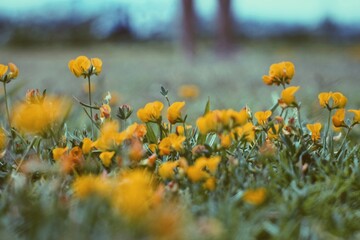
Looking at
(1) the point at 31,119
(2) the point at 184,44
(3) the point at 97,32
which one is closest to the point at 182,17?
(2) the point at 184,44

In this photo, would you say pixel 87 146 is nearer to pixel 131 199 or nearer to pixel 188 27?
pixel 131 199

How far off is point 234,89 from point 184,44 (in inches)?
93.1

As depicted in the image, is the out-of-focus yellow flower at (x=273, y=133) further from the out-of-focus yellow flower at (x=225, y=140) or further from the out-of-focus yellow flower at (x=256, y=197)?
the out-of-focus yellow flower at (x=256, y=197)

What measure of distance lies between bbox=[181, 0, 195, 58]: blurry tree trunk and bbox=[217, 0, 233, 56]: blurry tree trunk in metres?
0.33

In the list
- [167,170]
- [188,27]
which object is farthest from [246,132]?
[188,27]

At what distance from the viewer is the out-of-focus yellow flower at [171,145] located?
4.14 feet

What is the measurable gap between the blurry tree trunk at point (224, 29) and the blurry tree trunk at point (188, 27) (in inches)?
13.0

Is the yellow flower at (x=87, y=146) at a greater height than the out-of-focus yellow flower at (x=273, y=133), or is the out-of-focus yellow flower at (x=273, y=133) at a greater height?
the yellow flower at (x=87, y=146)

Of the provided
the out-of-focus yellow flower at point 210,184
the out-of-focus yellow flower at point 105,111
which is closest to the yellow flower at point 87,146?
the out-of-focus yellow flower at point 105,111

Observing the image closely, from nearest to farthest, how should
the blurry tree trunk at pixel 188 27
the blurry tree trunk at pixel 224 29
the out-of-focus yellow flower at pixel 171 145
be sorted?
the out-of-focus yellow flower at pixel 171 145 < the blurry tree trunk at pixel 188 27 < the blurry tree trunk at pixel 224 29

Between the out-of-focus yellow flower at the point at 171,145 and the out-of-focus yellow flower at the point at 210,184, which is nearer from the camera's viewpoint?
the out-of-focus yellow flower at the point at 210,184

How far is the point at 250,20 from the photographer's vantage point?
37.7 ft

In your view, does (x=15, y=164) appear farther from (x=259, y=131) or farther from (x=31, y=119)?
(x=259, y=131)

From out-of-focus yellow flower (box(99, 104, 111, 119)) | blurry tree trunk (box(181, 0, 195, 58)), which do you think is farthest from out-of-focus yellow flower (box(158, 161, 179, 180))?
blurry tree trunk (box(181, 0, 195, 58))
